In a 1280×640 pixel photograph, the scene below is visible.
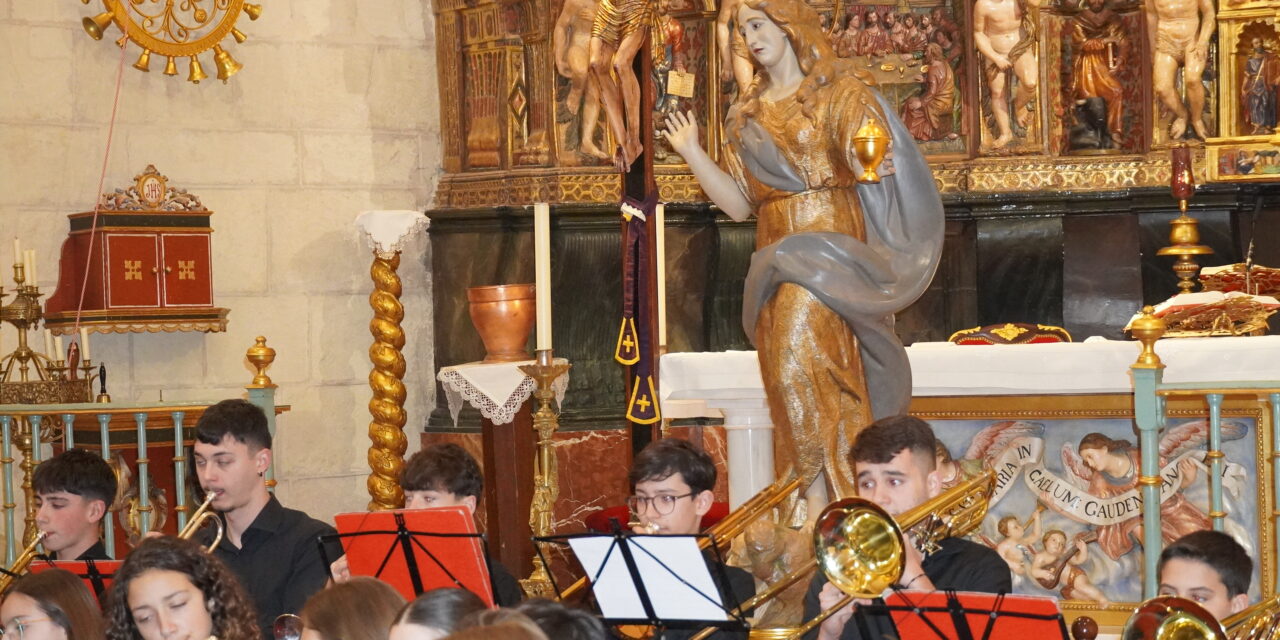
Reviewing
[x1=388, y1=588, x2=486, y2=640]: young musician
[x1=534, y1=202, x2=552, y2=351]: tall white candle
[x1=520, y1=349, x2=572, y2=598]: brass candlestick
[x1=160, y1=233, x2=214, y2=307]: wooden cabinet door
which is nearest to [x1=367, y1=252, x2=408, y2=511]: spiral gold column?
[x1=160, y1=233, x2=214, y2=307]: wooden cabinet door

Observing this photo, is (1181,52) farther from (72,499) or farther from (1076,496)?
(72,499)

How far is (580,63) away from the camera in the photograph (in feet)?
33.8

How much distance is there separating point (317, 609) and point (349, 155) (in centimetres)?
729

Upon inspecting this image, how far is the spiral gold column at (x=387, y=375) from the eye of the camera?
9.59 metres

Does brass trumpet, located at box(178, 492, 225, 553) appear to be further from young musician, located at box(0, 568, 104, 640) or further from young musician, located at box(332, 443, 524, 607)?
young musician, located at box(0, 568, 104, 640)

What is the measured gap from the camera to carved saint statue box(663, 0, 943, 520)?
546cm

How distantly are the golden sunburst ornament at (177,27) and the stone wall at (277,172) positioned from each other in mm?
128

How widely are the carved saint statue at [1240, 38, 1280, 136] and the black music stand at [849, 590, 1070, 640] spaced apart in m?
6.94

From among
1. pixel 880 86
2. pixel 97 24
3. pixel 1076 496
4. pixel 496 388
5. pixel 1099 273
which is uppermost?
pixel 97 24

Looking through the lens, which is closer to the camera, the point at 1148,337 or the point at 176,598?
the point at 176,598

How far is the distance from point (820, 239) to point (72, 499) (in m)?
2.48

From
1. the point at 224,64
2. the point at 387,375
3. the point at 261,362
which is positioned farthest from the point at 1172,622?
the point at 224,64

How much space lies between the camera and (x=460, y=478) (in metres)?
5.27

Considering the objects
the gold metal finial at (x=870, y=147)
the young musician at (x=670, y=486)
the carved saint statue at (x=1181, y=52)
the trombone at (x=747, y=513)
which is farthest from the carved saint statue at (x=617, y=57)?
the young musician at (x=670, y=486)
